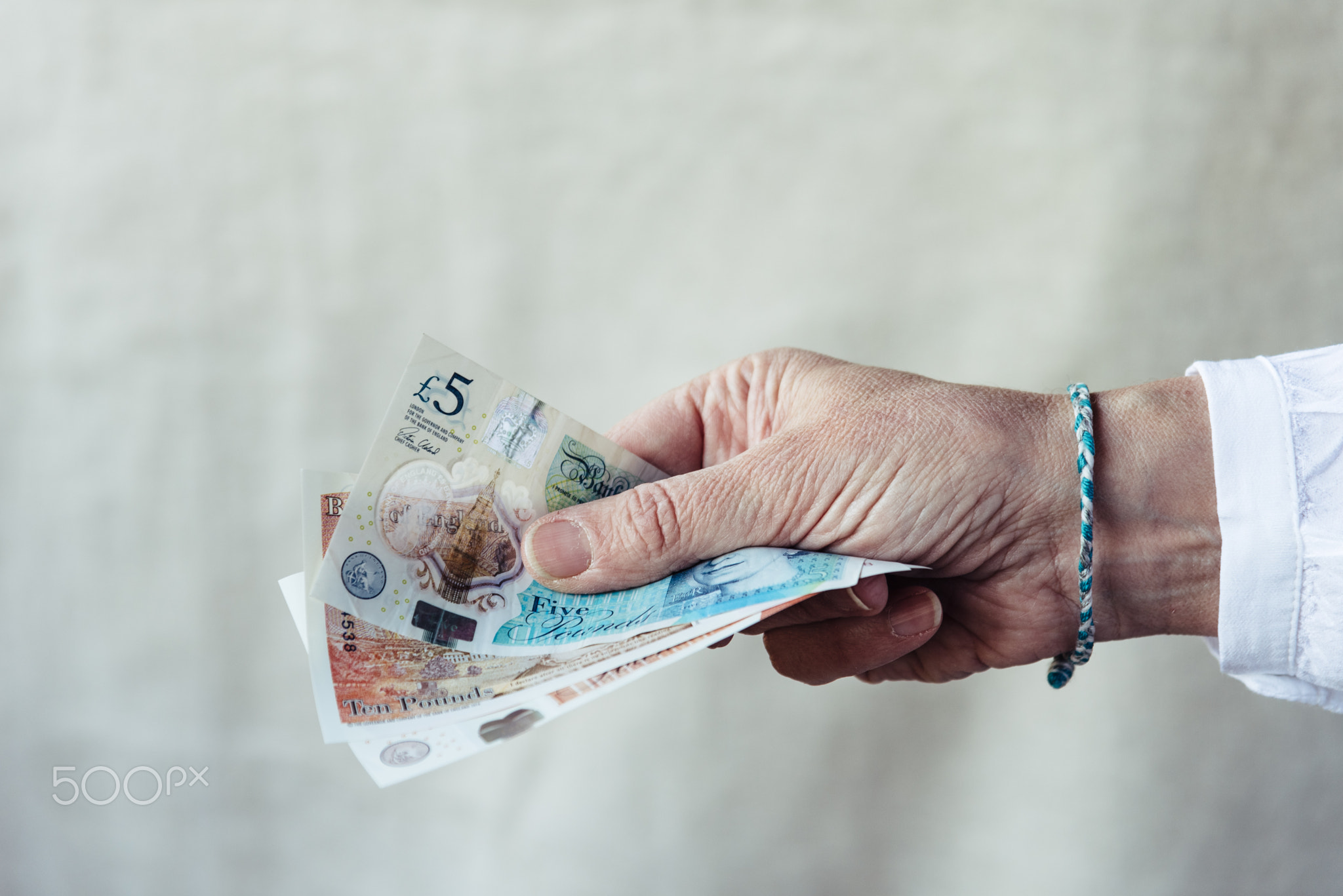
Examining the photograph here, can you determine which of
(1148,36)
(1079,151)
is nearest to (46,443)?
(1079,151)

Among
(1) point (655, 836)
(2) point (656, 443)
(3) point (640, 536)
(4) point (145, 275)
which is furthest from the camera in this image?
(1) point (655, 836)

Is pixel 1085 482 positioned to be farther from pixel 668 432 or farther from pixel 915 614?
pixel 668 432

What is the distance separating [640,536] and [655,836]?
87cm

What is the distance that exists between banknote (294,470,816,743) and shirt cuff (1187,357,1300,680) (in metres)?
0.48

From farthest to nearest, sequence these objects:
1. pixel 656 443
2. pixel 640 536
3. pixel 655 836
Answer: pixel 655 836, pixel 656 443, pixel 640 536

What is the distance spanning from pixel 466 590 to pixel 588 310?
636 millimetres

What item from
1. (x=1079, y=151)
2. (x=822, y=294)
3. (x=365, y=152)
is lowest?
(x=822, y=294)

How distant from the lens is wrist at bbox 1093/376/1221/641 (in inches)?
31.4

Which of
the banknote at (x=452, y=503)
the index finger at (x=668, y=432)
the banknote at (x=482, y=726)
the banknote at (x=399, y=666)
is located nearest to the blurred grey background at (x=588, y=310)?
the index finger at (x=668, y=432)

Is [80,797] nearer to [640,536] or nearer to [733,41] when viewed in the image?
[640,536]

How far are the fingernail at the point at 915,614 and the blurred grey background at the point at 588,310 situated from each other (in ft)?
1.74

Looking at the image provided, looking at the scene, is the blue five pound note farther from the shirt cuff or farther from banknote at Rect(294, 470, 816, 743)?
the shirt cuff

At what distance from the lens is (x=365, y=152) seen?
4.17 feet

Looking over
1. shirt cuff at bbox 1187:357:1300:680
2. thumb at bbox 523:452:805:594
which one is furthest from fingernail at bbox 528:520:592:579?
shirt cuff at bbox 1187:357:1300:680
